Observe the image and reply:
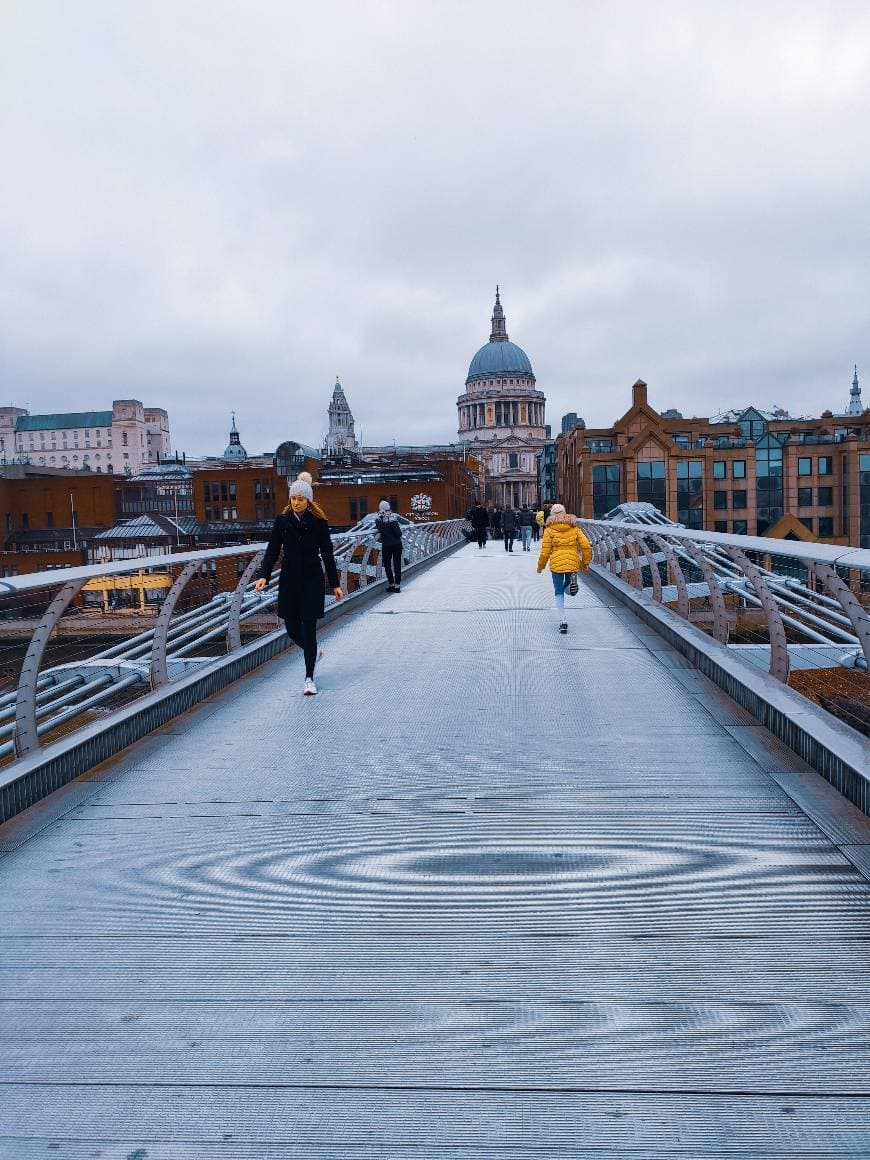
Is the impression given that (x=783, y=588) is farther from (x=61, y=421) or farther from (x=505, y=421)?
(x=61, y=421)

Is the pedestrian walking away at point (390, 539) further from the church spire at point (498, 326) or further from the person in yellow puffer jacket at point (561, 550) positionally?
the church spire at point (498, 326)

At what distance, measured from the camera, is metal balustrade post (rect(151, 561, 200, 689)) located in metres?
6.56

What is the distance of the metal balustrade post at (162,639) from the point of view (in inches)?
258

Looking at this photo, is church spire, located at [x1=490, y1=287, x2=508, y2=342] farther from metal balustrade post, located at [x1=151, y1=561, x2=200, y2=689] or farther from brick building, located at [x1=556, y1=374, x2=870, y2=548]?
metal balustrade post, located at [x1=151, y1=561, x2=200, y2=689]

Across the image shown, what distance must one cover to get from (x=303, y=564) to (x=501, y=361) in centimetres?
16581

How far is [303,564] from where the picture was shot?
287 inches

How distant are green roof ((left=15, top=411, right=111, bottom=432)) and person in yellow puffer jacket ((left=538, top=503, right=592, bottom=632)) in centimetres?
18816

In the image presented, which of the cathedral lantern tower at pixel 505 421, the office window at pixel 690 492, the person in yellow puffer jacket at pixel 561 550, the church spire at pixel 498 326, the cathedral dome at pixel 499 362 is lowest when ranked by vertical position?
the person in yellow puffer jacket at pixel 561 550

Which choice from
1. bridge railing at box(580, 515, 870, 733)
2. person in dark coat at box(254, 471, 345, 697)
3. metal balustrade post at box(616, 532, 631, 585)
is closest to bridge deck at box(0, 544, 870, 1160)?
bridge railing at box(580, 515, 870, 733)

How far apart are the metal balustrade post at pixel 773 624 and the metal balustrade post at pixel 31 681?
4030 millimetres

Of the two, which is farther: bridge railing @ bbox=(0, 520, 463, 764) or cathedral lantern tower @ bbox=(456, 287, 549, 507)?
cathedral lantern tower @ bbox=(456, 287, 549, 507)

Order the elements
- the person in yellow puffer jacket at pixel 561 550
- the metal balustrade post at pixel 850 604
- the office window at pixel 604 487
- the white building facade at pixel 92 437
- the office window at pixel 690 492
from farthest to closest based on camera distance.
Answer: the white building facade at pixel 92 437, the office window at pixel 604 487, the office window at pixel 690 492, the person in yellow puffer jacket at pixel 561 550, the metal balustrade post at pixel 850 604

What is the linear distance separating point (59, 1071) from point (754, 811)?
3012mm

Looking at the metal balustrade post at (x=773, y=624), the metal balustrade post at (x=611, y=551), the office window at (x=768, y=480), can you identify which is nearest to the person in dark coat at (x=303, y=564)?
the metal balustrade post at (x=773, y=624)
